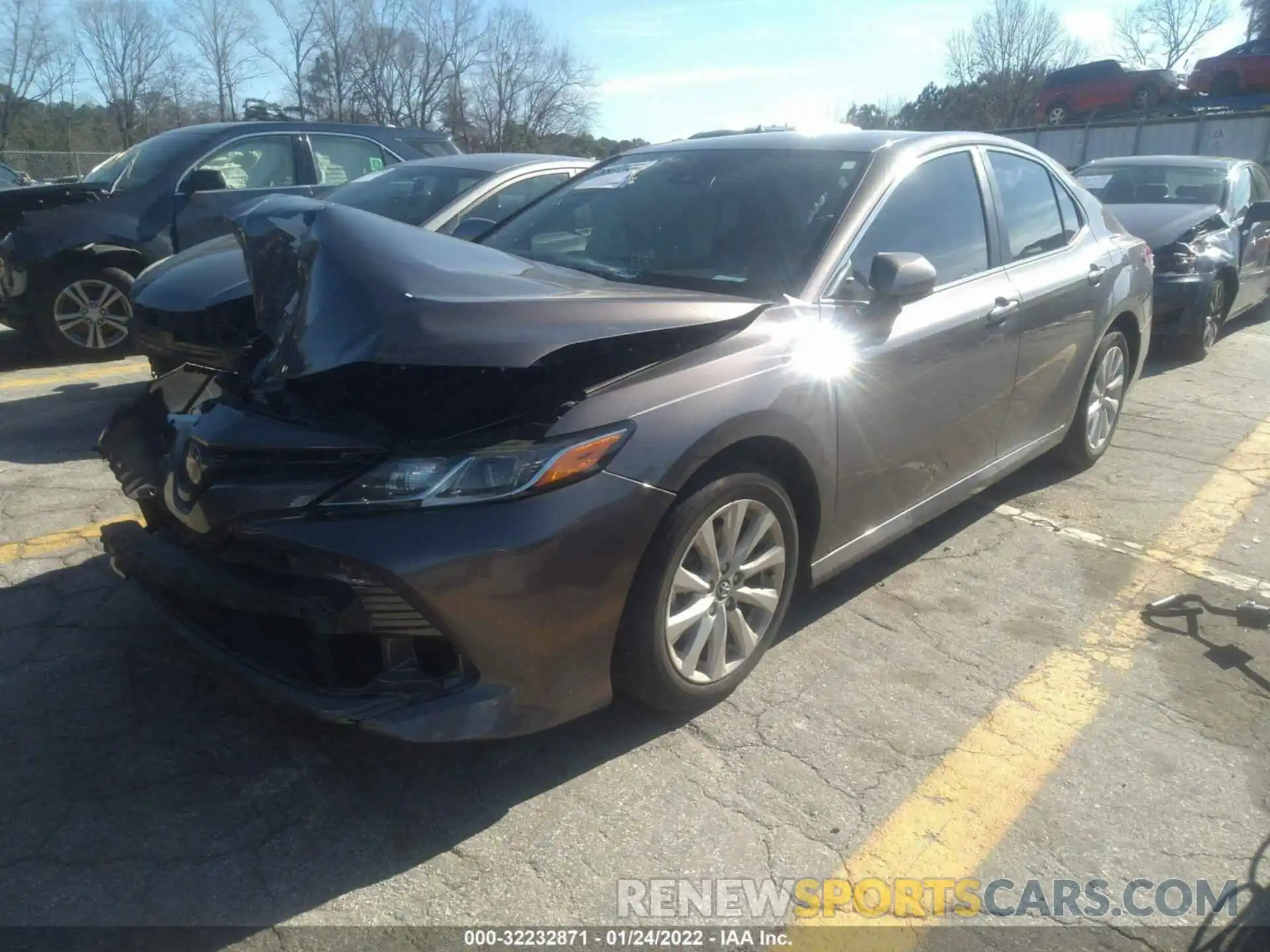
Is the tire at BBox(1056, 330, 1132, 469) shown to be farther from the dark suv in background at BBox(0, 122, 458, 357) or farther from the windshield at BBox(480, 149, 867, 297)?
the dark suv in background at BBox(0, 122, 458, 357)

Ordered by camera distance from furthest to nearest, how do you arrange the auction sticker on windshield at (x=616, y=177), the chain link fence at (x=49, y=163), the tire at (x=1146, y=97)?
the tire at (x=1146, y=97) < the chain link fence at (x=49, y=163) < the auction sticker on windshield at (x=616, y=177)

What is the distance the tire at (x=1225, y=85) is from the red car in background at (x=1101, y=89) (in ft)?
3.67

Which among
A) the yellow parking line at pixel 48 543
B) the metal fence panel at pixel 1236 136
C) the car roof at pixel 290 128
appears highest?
the metal fence panel at pixel 1236 136

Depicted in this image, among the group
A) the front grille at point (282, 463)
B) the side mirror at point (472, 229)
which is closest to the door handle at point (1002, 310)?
the side mirror at point (472, 229)

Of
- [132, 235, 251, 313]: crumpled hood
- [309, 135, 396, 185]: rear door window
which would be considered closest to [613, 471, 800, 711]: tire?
[132, 235, 251, 313]: crumpled hood

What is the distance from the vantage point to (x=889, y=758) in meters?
2.84

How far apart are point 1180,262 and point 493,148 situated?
125 ft

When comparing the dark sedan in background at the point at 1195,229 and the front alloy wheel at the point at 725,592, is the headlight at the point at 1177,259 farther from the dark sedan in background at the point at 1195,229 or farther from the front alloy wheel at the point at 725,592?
the front alloy wheel at the point at 725,592

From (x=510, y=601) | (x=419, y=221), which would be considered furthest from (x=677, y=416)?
(x=419, y=221)

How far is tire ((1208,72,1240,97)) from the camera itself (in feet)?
88.7

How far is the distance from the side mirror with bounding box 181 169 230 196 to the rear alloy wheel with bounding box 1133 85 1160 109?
28392 millimetres

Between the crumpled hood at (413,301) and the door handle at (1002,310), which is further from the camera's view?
the door handle at (1002,310)

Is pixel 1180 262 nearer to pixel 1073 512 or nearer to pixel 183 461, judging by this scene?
pixel 1073 512

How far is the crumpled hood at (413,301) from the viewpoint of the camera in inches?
95.7
